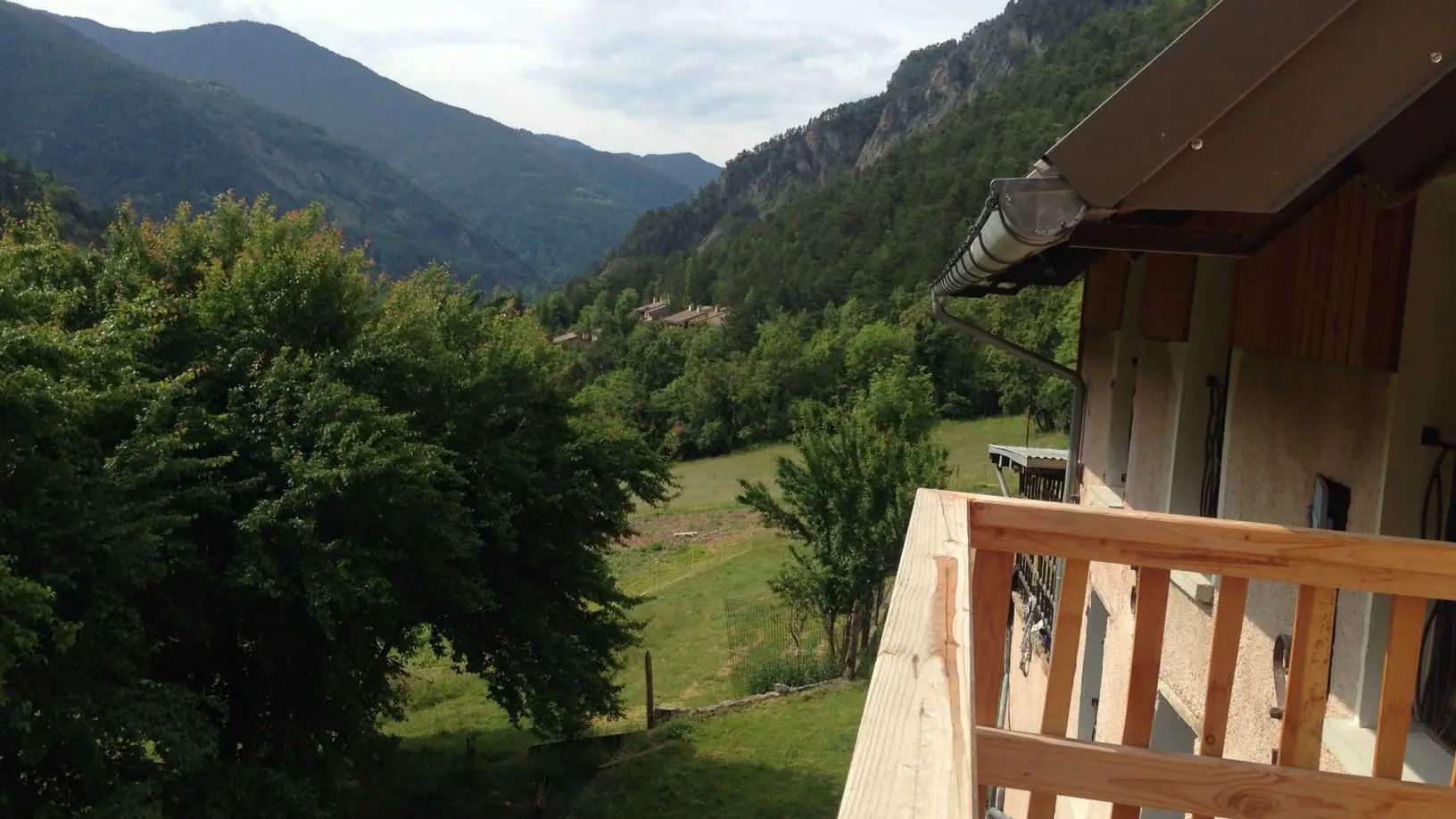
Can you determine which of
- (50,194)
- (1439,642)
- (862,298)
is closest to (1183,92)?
(1439,642)

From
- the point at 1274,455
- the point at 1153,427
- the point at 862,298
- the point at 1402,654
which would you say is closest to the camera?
the point at 1402,654

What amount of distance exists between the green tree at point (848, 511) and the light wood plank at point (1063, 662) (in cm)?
1590

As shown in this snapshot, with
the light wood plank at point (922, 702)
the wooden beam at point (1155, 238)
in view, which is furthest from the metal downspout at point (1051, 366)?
the light wood plank at point (922, 702)

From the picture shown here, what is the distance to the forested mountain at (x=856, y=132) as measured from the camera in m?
162

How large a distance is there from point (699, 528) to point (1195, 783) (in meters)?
37.9

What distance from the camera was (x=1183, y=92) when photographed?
1.98 metres

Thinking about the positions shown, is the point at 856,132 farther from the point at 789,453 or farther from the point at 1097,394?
the point at 1097,394

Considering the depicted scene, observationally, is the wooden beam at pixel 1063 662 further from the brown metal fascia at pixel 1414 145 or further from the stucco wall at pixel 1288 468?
the stucco wall at pixel 1288 468

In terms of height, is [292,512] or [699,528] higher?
[292,512]

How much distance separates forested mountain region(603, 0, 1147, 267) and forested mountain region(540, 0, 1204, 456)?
24.5 meters

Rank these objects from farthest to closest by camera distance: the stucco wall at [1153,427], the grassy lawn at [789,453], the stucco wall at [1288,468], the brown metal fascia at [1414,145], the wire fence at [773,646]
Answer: the grassy lawn at [789,453], the wire fence at [773,646], the stucco wall at [1153,427], the stucco wall at [1288,468], the brown metal fascia at [1414,145]

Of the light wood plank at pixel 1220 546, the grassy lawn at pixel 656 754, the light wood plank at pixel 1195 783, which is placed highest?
the light wood plank at pixel 1220 546

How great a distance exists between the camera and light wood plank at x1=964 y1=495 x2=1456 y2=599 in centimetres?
207

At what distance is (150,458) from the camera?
877 centimetres
